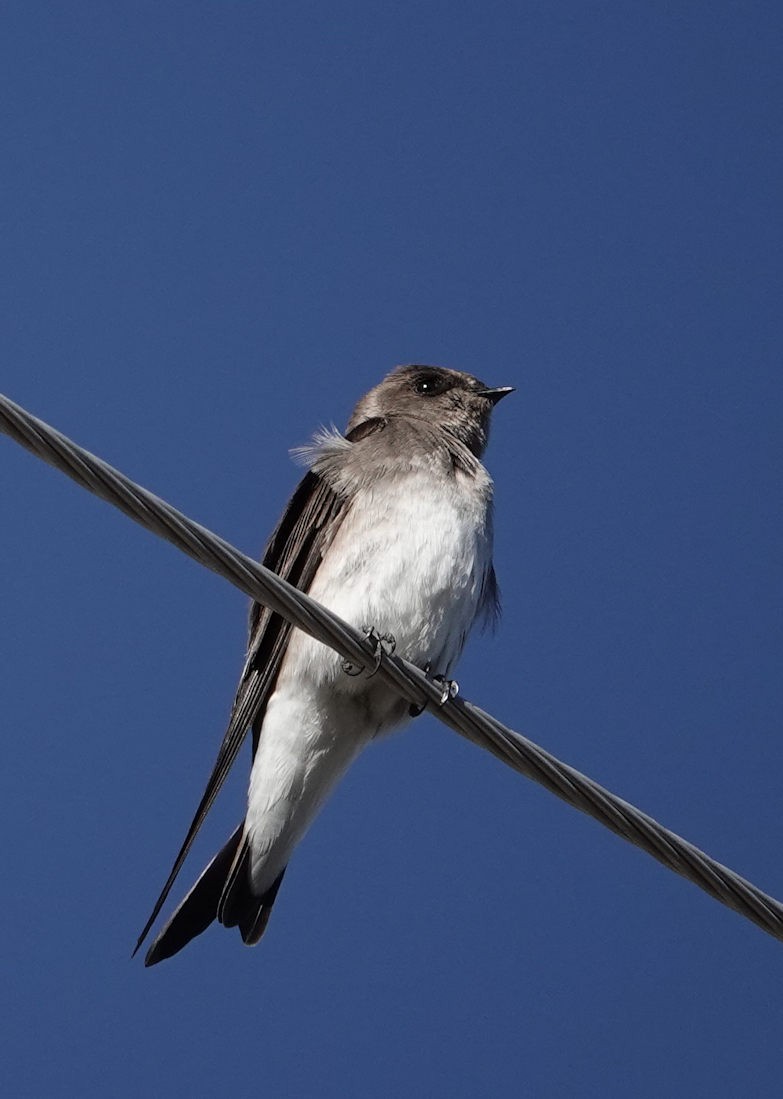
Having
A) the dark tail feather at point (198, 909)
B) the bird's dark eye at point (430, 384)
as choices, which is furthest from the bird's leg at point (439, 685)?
the bird's dark eye at point (430, 384)

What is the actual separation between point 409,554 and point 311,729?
2.27 ft

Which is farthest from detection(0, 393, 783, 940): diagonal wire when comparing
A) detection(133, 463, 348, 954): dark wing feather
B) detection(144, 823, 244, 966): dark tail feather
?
detection(144, 823, 244, 966): dark tail feather

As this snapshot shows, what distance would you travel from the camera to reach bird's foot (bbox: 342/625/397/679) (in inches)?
175

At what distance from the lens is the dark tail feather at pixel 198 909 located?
203 inches

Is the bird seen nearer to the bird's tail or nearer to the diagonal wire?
the bird's tail

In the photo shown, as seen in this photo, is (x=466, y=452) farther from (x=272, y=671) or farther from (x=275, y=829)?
(x=275, y=829)

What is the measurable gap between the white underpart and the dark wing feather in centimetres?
6

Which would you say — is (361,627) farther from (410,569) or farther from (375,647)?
(375,647)

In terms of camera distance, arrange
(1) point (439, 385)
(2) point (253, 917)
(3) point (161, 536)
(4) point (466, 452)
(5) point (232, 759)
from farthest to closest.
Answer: (1) point (439, 385), (4) point (466, 452), (2) point (253, 917), (5) point (232, 759), (3) point (161, 536)

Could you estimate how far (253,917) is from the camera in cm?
552

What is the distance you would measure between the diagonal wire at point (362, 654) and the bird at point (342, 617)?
1.01 metres

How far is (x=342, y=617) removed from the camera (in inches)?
215

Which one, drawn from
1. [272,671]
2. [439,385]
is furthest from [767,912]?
[439,385]

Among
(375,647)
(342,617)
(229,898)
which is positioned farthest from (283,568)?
(375,647)
